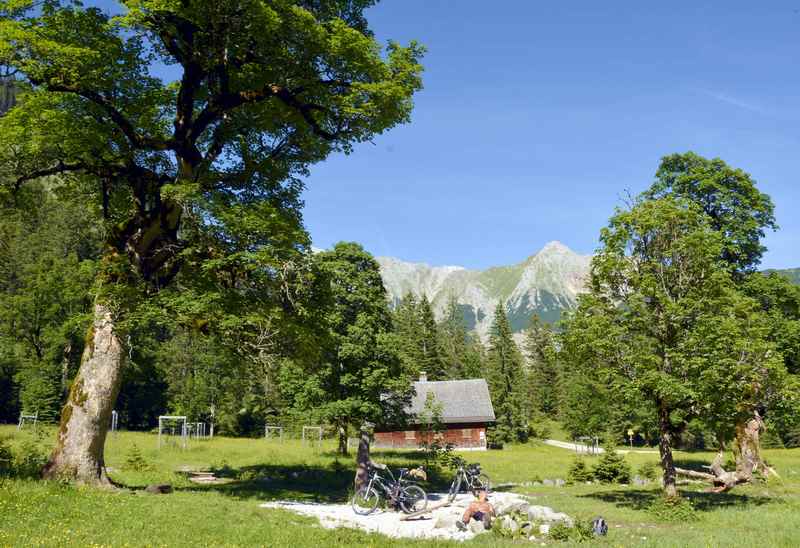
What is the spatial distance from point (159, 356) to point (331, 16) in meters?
51.4

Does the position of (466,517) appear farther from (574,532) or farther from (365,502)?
(365,502)

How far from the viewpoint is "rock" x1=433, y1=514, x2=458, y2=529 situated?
1455 cm

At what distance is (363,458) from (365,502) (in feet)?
14.5

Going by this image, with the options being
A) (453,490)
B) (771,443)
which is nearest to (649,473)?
(453,490)

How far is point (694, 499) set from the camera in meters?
18.9

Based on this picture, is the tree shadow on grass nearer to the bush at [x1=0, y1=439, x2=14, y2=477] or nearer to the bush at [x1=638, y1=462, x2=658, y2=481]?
the bush at [x1=638, y1=462, x2=658, y2=481]

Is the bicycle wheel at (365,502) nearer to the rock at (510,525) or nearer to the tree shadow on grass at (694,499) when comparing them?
the rock at (510,525)

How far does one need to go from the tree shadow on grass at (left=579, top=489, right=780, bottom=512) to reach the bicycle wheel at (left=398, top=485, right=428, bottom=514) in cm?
651

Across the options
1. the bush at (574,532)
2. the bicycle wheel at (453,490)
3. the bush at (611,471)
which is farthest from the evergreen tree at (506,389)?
the bush at (574,532)

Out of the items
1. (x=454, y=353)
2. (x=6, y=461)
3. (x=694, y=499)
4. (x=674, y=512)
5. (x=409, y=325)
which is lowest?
(x=694, y=499)

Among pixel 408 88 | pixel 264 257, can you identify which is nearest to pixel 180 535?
pixel 264 257

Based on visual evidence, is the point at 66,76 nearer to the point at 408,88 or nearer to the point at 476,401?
the point at 408,88

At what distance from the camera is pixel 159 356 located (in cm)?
5916

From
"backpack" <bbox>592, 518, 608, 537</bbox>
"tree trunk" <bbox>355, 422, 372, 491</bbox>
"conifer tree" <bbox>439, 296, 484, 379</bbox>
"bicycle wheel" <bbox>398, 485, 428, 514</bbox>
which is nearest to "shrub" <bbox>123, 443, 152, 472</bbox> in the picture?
"tree trunk" <bbox>355, 422, 372, 491</bbox>
